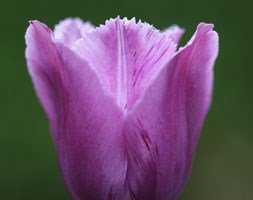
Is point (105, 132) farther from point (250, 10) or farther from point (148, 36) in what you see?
point (250, 10)

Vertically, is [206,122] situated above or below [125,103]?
above

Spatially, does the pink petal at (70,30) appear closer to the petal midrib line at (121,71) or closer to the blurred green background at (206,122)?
the petal midrib line at (121,71)

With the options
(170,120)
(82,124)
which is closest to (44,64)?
(82,124)

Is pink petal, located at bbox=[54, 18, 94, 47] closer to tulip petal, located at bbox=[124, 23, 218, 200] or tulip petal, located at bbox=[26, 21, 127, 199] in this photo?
tulip petal, located at bbox=[26, 21, 127, 199]

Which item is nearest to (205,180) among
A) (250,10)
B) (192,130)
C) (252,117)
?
(252,117)

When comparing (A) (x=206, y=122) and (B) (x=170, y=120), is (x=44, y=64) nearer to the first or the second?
(B) (x=170, y=120)

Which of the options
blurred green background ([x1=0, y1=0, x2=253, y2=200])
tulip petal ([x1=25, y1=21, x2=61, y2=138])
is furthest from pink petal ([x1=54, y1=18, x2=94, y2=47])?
blurred green background ([x1=0, y1=0, x2=253, y2=200])
